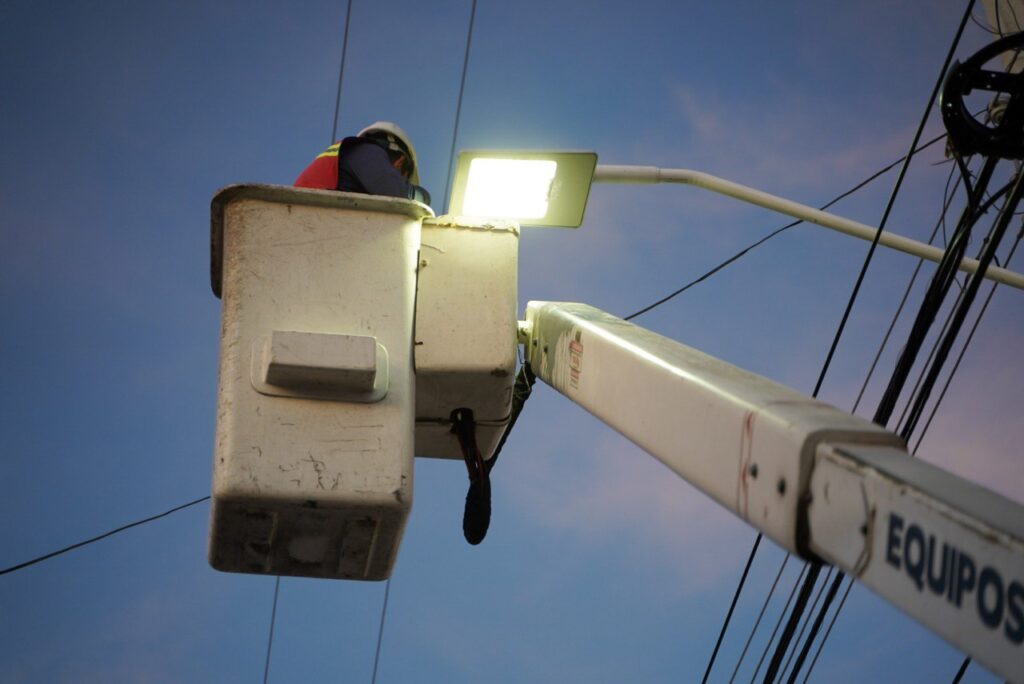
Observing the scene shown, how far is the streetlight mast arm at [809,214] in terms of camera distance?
4527 millimetres

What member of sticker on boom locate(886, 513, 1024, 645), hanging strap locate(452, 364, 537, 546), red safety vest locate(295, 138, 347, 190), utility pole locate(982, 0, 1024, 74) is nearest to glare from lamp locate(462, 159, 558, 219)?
red safety vest locate(295, 138, 347, 190)

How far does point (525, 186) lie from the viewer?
10.7ft

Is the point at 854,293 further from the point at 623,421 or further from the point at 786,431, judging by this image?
the point at 786,431

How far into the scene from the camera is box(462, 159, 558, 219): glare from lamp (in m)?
3.23

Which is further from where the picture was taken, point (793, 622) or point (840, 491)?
point (793, 622)

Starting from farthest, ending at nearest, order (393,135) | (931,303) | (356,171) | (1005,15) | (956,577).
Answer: (1005,15) → (393,135) → (356,171) → (931,303) → (956,577)

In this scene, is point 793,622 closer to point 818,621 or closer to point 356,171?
point 818,621

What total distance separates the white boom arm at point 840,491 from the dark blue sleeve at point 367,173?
127cm

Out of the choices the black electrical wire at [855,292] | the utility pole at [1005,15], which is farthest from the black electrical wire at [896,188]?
the utility pole at [1005,15]

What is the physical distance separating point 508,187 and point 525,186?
0.05m

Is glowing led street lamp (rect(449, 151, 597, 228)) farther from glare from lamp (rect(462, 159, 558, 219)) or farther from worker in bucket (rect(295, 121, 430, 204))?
worker in bucket (rect(295, 121, 430, 204))

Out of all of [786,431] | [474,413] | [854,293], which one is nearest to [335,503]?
[474,413]

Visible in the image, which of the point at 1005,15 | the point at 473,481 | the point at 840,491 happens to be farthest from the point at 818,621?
the point at 1005,15

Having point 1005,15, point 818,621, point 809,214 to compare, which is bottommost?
point 818,621
